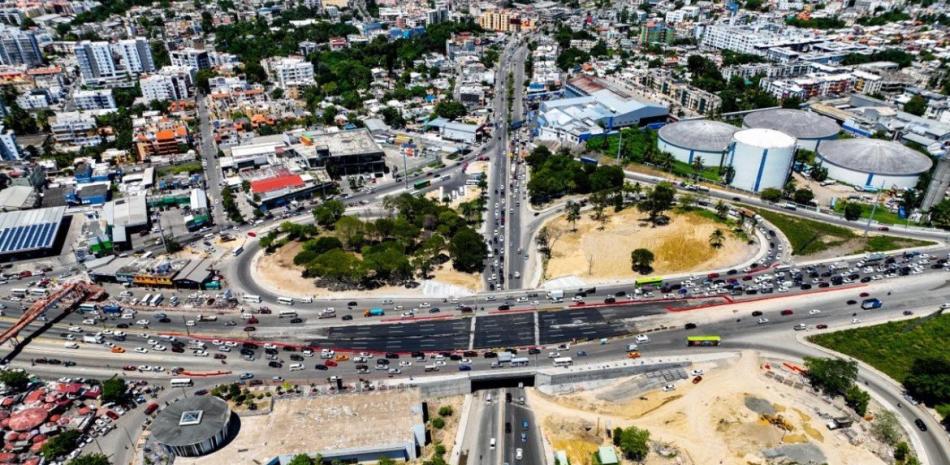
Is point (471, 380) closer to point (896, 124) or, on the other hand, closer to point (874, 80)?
point (896, 124)

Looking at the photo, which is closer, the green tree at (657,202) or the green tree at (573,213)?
the green tree at (657,202)

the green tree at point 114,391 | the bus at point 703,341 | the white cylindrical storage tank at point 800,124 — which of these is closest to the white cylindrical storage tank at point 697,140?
the white cylindrical storage tank at point 800,124

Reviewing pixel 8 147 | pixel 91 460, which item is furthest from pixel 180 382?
pixel 8 147

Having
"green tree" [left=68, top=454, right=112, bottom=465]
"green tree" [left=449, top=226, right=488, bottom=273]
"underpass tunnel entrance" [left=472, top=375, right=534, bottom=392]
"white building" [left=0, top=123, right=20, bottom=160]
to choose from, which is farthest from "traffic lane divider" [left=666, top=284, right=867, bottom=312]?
"white building" [left=0, top=123, right=20, bottom=160]

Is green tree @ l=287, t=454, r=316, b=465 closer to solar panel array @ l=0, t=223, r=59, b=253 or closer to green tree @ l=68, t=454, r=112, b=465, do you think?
green tree @ l=68, t=454, r=112, b=465

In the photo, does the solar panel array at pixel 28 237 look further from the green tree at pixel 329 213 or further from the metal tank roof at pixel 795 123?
the metal tank roof at pixel 795 123

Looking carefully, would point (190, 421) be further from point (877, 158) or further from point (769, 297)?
point (877, 158)
